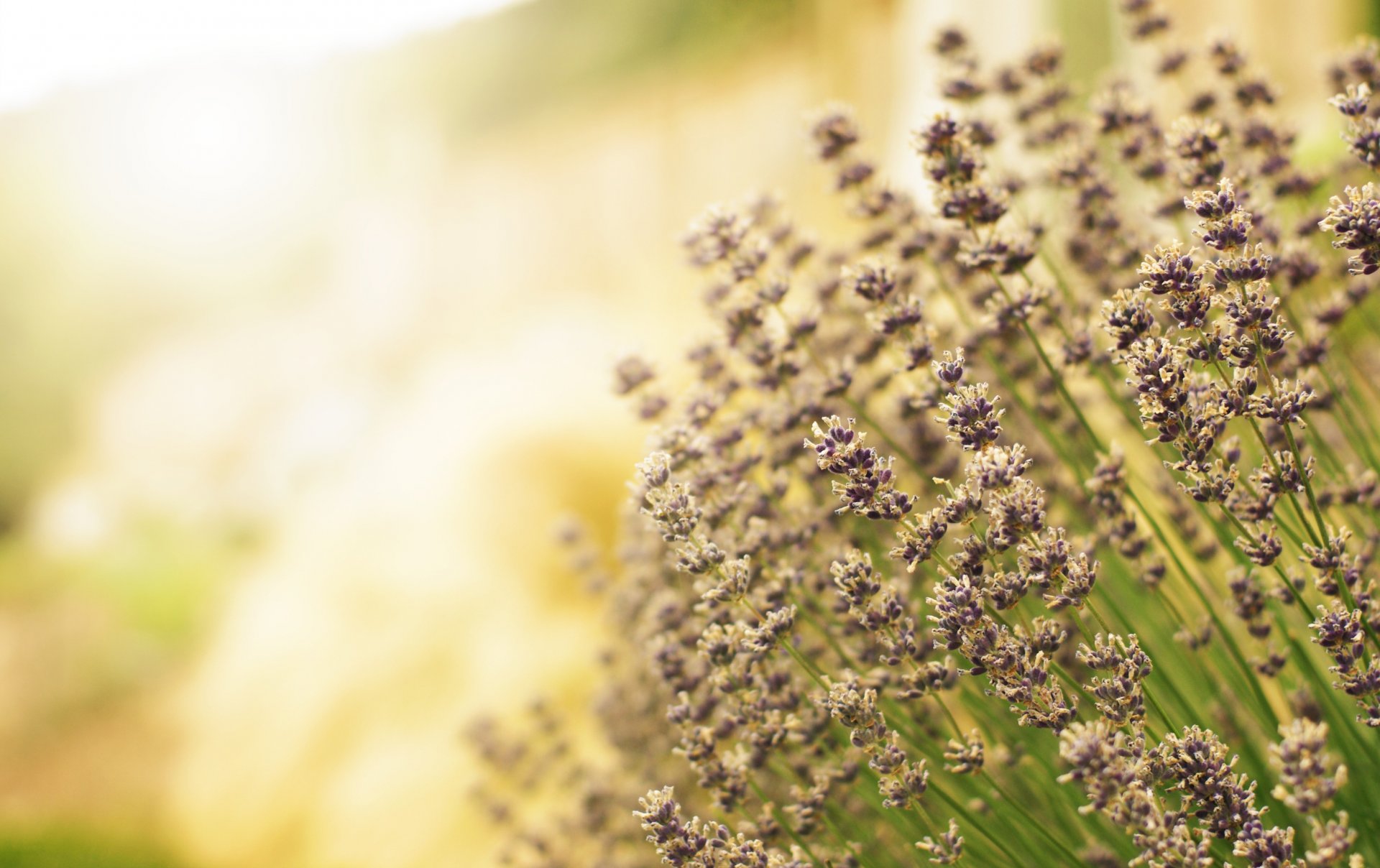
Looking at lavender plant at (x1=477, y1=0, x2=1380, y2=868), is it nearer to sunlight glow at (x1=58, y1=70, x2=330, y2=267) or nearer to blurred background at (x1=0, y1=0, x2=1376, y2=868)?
blurred background at (x1=0, y1=0, x2=1376, y2=868)

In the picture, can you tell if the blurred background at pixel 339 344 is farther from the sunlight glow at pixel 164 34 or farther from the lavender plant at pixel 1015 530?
the lavender plant at pixel 1015 530

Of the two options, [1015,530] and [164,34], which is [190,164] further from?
[1015,530]

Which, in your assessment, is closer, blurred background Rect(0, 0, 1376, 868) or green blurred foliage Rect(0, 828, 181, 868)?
green blurred foliage Rect(0, 828, 181, 868)

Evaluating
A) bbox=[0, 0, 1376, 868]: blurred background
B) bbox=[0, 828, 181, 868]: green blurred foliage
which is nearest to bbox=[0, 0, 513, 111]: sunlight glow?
bbox=[0, 0, 1376, 868]: blurred background

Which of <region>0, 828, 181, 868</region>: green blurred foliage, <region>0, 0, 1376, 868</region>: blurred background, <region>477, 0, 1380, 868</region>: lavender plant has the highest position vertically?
<region>0, 0, 1376, 868</region>: blurred background

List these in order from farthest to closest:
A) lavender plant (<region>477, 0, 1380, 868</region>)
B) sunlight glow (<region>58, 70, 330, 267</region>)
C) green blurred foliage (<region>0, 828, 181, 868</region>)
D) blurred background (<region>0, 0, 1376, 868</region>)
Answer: sunlight glow (<region>58, 70, 330, 267</region>) → blurred background (<region>0, 0, 1376, 868</region>) → green blurred foliage (<region>0, 828, 181, 868</region>) → lavender plant (<region>477, 0, 1380, 868</region>)

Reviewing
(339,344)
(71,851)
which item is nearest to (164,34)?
(339,344)
